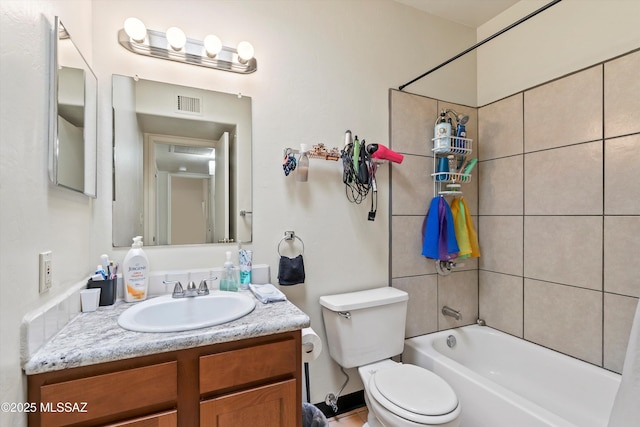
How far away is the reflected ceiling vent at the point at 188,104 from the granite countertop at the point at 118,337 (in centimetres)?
96

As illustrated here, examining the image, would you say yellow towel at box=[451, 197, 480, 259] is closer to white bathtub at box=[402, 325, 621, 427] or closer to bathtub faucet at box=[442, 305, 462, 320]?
bathtub faucet at box=[442, 305, 462, 320]

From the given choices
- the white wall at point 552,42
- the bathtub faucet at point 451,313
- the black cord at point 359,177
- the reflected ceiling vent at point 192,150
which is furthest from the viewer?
the bathtub faucet at point 451,313

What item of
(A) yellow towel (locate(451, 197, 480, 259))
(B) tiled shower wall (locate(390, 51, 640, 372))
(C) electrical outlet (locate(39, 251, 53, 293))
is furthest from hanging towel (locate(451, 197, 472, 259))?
(C) electrical outlet (locate(39, 251, 53, 293))

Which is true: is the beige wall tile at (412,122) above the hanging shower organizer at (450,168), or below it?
above

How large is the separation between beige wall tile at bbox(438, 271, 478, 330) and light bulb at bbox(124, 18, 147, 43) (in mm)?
2233

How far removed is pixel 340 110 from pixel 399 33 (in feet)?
2.48

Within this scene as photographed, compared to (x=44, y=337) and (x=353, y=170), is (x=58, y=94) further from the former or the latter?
(x=353, y=170)

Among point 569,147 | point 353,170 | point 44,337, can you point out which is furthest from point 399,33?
point 44,337

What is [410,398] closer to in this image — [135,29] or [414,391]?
[414,391]

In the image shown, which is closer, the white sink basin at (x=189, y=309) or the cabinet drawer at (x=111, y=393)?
the cabinet drawer at (x=111, y=393)

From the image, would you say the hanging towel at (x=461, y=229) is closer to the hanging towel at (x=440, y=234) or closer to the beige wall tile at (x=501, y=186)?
the hanging towel at (x=440, y=234)

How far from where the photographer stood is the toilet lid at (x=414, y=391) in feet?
4.13

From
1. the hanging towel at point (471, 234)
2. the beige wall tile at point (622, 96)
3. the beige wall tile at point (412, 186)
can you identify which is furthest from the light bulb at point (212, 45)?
the beige wall tile at point (622, 96)

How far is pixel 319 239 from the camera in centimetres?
176
